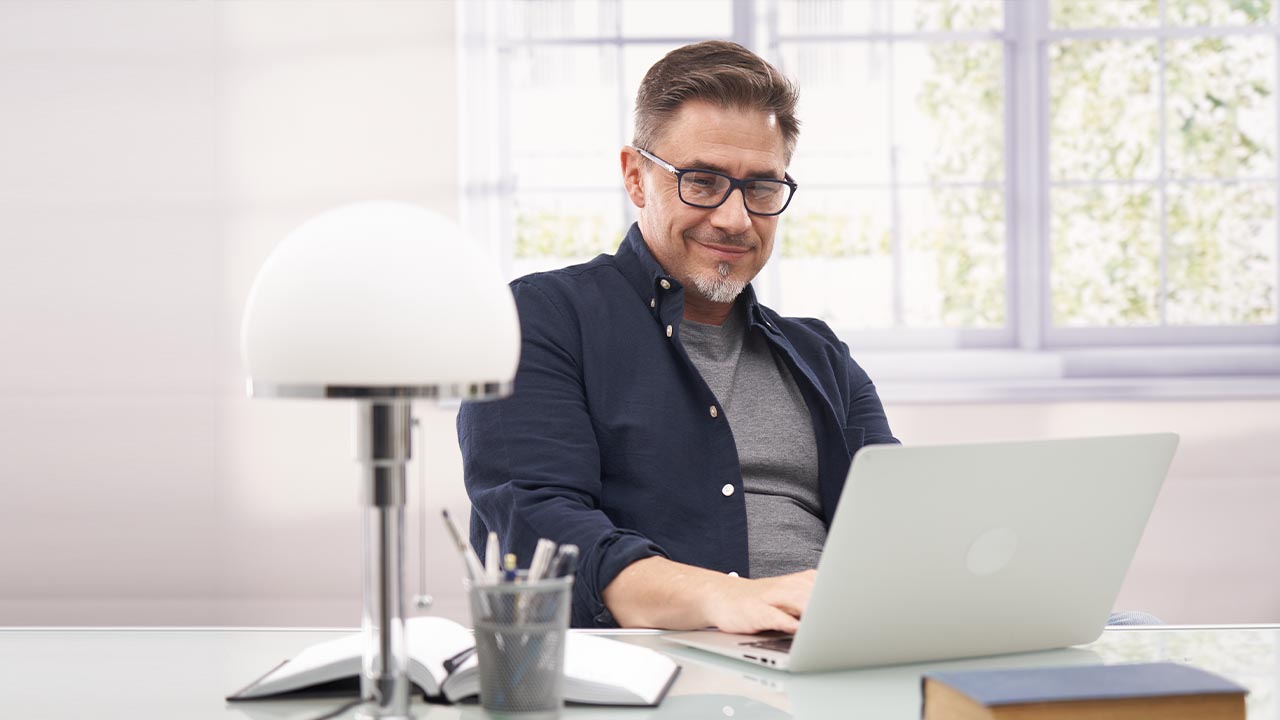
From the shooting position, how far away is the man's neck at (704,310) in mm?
1845

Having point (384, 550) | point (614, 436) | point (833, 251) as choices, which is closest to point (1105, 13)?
point (833, 251)

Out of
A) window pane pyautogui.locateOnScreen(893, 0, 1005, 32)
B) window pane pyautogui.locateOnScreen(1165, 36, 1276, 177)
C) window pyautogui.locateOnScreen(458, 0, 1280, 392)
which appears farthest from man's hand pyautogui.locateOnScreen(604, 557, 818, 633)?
window pane pyautogui.locateOnScreen(1165, 36, 1276, 177)

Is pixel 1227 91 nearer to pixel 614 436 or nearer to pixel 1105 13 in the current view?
pixel 1105 13

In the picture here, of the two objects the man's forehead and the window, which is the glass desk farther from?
the window

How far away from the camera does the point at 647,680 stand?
958 mm

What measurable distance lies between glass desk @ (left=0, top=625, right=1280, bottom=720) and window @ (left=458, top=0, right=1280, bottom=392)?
216 cm

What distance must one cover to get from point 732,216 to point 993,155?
6.14ft

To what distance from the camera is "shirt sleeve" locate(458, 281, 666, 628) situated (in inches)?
55.1

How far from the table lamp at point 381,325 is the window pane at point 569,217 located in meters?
2.67

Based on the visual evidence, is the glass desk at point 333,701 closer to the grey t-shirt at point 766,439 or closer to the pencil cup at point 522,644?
the pencil cup at point 522,644

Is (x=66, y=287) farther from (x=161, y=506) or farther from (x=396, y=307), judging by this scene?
(x=396, y=307)

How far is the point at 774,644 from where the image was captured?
43.5 inches

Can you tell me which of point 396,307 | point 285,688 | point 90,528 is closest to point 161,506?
point 90,528

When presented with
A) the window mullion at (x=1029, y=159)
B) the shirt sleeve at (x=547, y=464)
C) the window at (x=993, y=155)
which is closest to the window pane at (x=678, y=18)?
the window at (x=993, y=155)
